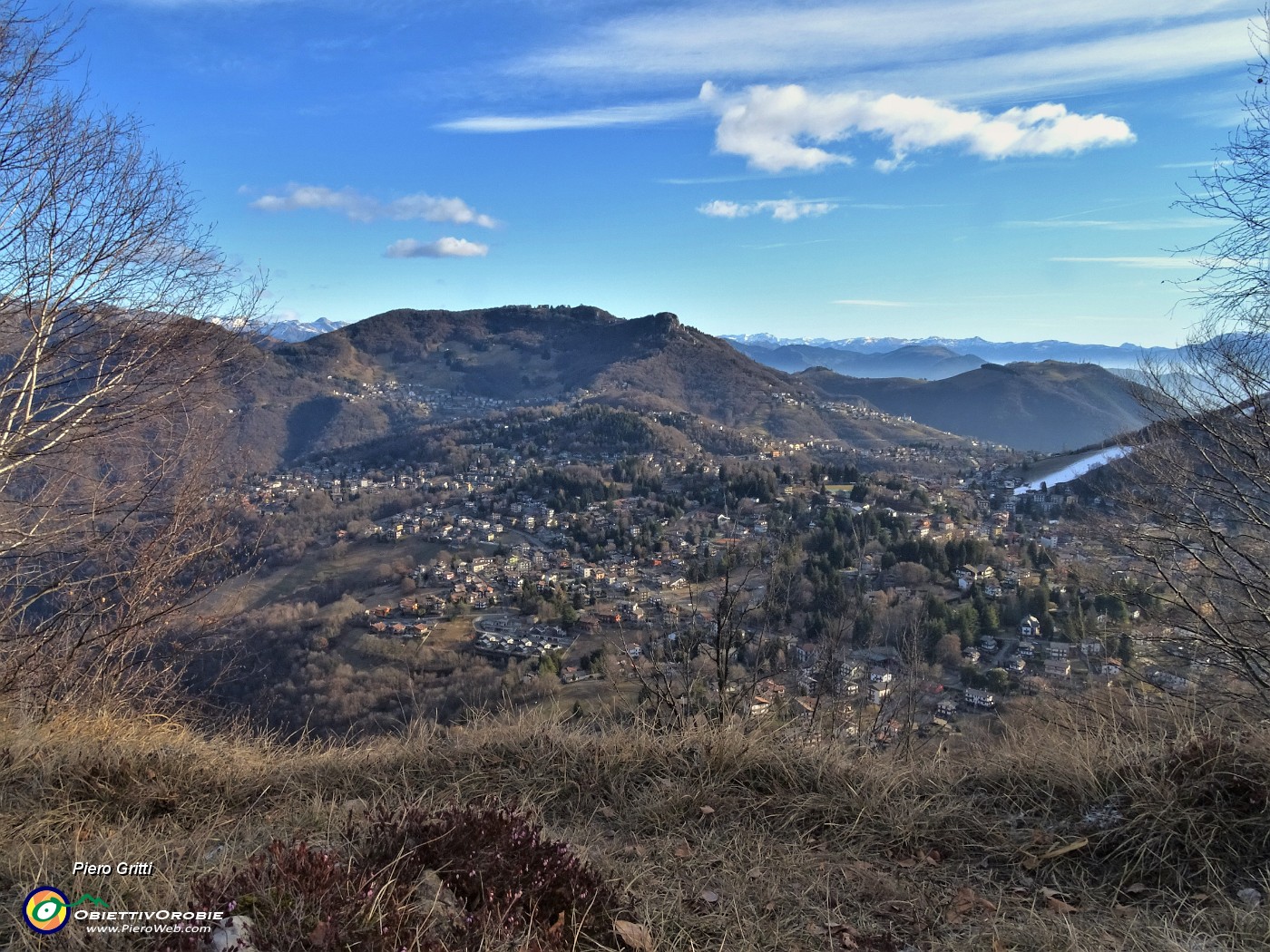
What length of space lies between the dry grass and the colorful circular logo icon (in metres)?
0.05

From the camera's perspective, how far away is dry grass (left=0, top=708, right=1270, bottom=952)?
2.22 meters

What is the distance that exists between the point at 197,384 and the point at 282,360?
106 m

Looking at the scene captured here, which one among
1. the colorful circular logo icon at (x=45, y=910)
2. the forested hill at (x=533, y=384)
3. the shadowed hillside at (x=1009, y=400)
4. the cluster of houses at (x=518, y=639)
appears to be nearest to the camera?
the colorful circular logo icon at (x=45, y=910)

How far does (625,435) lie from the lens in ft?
201

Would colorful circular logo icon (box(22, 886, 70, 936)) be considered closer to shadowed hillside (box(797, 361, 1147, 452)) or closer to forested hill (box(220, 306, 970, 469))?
forested hill (box(220, 306, 970, 469))

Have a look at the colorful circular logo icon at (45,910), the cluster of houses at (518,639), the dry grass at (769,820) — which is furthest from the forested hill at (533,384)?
the colorful circular logo icon at (45,910)

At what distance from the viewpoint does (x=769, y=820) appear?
9.86 ft

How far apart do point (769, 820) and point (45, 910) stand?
102 inches

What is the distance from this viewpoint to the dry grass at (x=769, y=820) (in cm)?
222

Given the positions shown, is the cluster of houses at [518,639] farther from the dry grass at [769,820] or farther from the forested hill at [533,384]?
the forested hill at [533,384]

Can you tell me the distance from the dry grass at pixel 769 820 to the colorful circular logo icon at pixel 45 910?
54 mm

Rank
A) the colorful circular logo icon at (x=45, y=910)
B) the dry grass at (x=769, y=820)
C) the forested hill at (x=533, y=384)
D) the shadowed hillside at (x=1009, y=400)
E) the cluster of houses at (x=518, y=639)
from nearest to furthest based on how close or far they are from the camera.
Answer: the colorful circular logo icon at (x=45, y=910), the dry grass at (x=769, y=820), the cluster of houses at (x=518, y=639), the forested hill at (x=533, y=384), the shadowed hillside at (x=1009, y=400)

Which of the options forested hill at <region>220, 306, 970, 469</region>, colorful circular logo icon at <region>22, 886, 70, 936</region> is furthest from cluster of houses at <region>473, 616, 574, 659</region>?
forested hill at <region>220, 306, 970, 469</region>

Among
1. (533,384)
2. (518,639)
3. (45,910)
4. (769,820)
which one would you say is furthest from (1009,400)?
(45,910)
